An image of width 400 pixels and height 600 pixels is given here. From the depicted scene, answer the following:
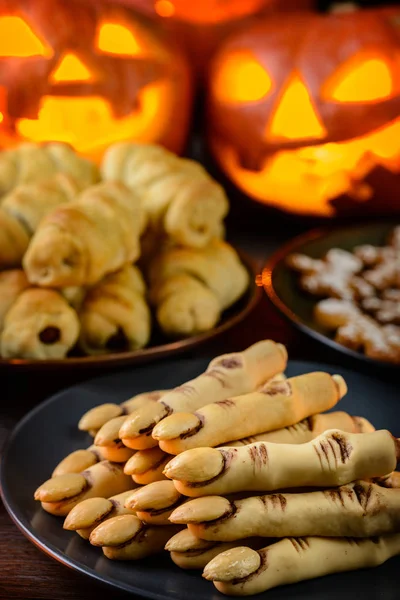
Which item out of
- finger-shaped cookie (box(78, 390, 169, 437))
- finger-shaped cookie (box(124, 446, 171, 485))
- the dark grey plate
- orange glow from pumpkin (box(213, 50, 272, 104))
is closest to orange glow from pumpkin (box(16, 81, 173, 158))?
orange glow from pumpkin (box(213, 50, 272, 104))

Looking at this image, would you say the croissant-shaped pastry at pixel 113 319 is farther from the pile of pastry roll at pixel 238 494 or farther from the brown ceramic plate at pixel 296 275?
the pile of pastry roll at pixel 238 494

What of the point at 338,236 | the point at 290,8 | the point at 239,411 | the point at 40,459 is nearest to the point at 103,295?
the point at 40,459

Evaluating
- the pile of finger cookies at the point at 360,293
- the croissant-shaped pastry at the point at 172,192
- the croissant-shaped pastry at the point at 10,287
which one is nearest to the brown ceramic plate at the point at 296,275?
the pile of finger cookies at the point at 360,293

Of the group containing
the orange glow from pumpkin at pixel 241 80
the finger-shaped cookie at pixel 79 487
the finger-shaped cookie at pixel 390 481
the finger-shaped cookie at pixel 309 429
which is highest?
→ the orange glow from pumpkin at pixel 241 80

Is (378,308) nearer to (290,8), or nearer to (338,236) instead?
(338,236)

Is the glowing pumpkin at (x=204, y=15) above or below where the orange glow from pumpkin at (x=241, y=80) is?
above

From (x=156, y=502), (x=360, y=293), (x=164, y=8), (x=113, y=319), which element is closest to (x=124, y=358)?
(x=113, y=319)

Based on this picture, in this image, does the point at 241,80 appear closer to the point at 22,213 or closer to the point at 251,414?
the point at 22,213
